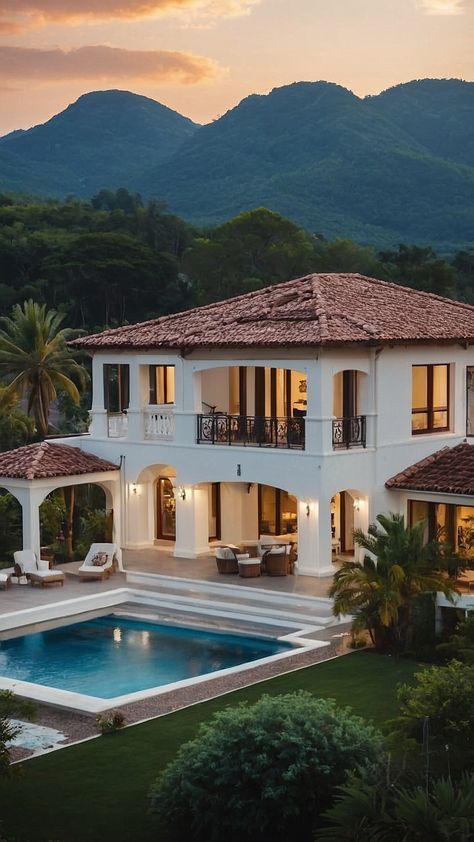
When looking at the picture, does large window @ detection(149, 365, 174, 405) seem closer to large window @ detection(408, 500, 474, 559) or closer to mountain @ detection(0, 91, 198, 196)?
large window @ detection(408, 500, 474, 559)

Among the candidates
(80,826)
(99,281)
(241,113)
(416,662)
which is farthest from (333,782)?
(241,113)

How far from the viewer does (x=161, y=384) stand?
31.2m

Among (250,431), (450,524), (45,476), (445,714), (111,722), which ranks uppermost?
(250,431)

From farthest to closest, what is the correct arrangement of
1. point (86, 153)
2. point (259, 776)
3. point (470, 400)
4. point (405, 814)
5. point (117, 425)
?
1. point (86, 153)
2. point (117, 425)
3. point (470, 400)
4. point (259, 776)
5. point (405, 814)

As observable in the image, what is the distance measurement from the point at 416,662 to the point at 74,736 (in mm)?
6412

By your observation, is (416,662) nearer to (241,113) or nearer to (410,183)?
(410,183)

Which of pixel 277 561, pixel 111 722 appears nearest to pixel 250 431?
pixel 277 561

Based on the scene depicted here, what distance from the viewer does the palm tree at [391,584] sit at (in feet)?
67.0

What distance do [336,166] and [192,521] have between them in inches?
3783

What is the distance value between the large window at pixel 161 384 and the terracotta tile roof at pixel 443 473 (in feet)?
22.6

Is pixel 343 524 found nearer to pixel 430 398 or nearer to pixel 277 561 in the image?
pixel 277 561

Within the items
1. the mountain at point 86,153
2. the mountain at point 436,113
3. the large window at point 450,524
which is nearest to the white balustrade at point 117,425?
the large window at point 450,524

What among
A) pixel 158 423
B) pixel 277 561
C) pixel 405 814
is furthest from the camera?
pixel 158 423

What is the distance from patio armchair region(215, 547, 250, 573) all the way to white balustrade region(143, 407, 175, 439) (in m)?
3.79
